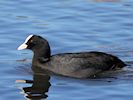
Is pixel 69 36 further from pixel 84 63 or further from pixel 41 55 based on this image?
pixel 84 63

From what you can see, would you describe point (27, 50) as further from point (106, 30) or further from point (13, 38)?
point (106, 30)

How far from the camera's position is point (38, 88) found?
14.0 m

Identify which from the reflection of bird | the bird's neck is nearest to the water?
the reflection of bird

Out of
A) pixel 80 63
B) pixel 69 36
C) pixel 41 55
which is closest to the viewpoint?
pixel 80 63

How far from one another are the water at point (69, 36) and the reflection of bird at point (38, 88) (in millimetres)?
114

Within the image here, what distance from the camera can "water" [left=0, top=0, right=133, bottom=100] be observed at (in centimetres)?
1348

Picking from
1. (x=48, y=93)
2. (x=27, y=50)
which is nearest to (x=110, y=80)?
(x=48, y=93)

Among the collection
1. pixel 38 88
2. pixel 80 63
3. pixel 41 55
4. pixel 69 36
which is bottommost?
pixel 38 88

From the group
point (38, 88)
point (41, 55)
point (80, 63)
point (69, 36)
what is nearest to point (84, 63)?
point (80, 63)

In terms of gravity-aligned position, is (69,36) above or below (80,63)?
above

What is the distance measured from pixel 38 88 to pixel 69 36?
326 cm

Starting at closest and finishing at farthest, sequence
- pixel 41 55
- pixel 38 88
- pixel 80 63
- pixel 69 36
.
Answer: pixel 38 88
pixel 80 63
pixel 41 55
pixel 69 36

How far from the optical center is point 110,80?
46.9 feet

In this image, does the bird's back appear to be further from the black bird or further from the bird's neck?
the bird's neck
